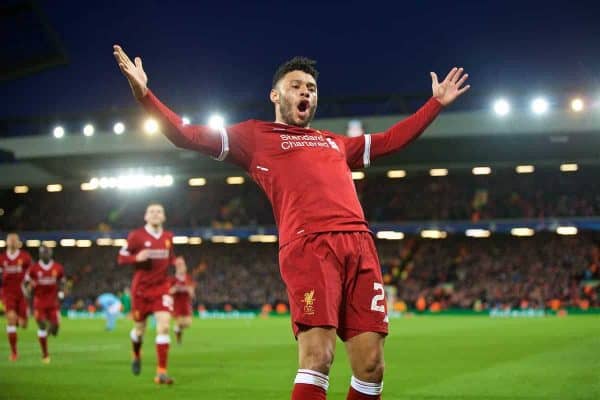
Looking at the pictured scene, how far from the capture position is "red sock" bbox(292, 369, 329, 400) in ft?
14.3

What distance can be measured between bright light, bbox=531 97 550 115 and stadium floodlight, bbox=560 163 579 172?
5.99 m

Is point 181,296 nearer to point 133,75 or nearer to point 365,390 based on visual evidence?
point 133,75

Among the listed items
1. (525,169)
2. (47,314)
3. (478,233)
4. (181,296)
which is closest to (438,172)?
(478,233)

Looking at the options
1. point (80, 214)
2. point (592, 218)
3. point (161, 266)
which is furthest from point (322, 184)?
point (80, 214)

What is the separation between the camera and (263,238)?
162 feet

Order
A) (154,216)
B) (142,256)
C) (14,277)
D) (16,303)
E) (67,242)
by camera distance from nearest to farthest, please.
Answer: (142,256) < (154,216) < (16,303) < (14,277) < (67,242)

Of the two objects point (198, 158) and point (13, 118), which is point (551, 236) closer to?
point (198, 158)

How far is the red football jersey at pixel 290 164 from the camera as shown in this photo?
4.76 meters

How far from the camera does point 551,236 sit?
43.6 metres

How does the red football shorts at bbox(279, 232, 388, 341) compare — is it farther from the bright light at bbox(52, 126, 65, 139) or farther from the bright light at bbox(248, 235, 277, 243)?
the bright light at bbox(52, 126, 65, 139)

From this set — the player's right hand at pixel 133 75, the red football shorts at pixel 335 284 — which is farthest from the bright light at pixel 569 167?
the player's right hand at pixel 133 75

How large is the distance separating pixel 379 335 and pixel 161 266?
8810 mm

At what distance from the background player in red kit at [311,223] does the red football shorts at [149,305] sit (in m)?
7.93

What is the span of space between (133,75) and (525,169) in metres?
42.3
